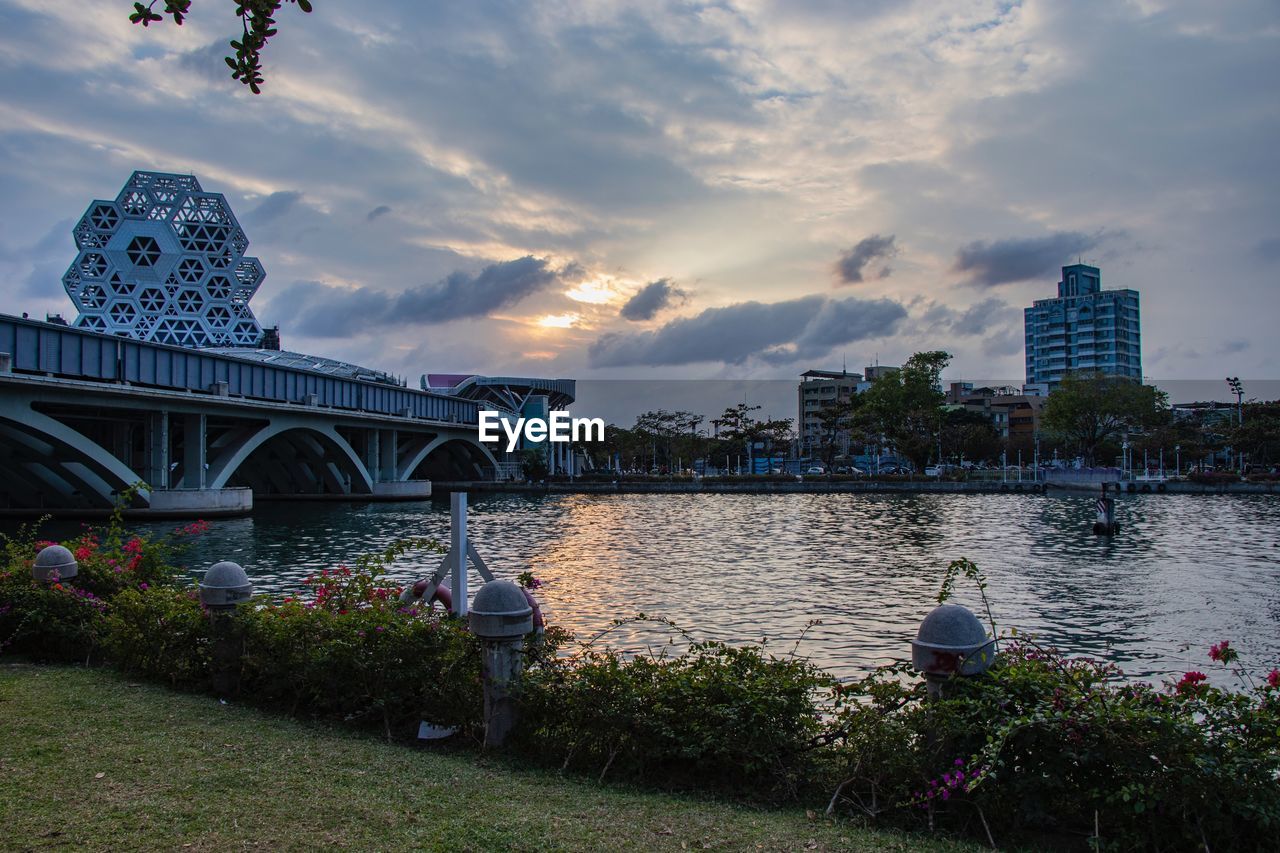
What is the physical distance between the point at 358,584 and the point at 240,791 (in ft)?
13.1

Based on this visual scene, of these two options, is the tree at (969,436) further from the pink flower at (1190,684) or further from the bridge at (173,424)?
the pink flower at (1190,684)

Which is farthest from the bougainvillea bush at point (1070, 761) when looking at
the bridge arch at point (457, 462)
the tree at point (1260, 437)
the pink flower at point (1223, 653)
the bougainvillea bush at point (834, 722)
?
the tree at point (1260, 437)

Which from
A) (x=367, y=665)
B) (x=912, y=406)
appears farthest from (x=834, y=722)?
(x=912, y=406)

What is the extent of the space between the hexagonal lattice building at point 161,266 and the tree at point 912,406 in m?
83.4

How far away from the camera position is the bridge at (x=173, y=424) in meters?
42.2

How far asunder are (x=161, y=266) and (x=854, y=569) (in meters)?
108

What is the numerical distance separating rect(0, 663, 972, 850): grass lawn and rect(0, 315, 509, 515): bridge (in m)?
39.8

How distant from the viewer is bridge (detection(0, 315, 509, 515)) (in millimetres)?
42188

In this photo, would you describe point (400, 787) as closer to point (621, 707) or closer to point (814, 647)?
point (621, 707)

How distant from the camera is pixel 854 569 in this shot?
1090 inches

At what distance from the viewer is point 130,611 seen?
9742 mm

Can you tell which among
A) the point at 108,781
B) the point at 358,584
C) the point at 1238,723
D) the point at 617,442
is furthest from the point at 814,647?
the point at 617,442

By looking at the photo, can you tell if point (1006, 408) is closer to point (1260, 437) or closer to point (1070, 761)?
point (1260, 437)

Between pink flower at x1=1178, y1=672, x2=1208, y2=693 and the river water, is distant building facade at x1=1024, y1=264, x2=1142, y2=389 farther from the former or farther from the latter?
pink flower at x1=1178, y1=672, x2=1208, y2=693
